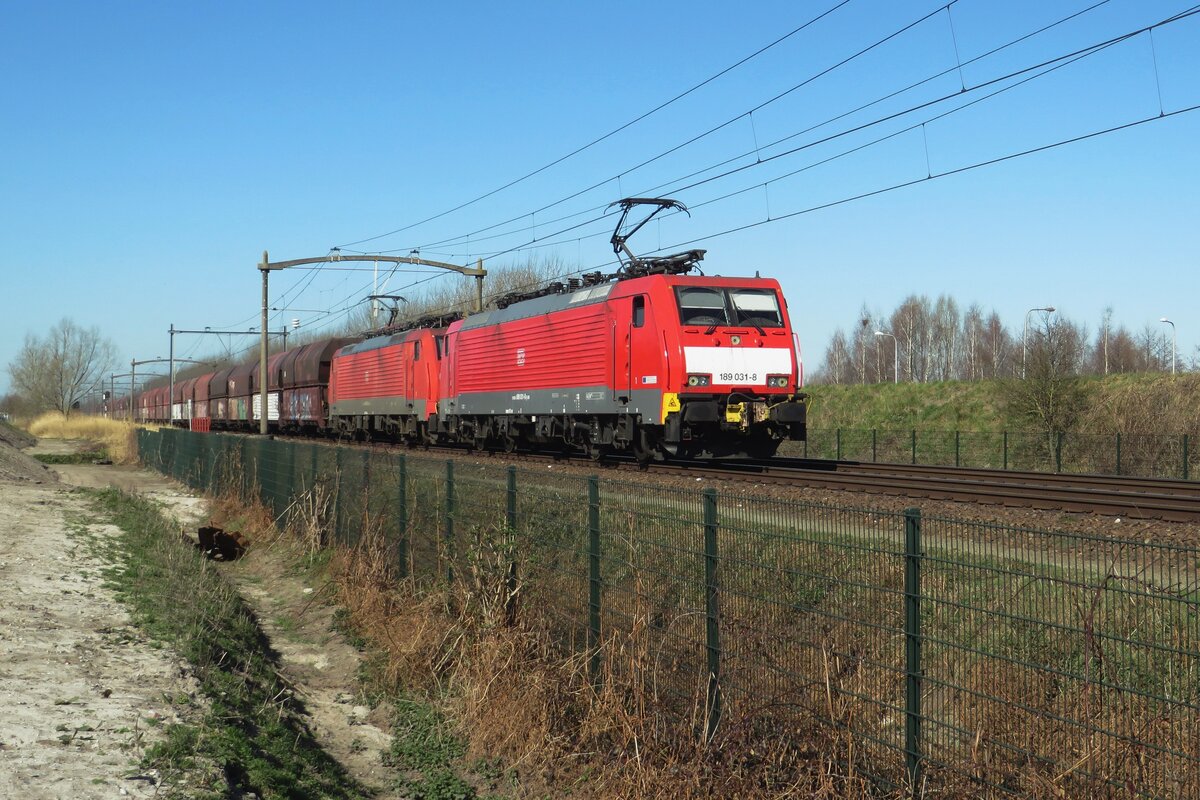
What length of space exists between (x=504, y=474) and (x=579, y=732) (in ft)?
7.69

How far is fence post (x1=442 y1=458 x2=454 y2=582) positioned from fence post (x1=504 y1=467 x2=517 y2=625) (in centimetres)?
126

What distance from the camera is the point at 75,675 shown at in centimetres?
742

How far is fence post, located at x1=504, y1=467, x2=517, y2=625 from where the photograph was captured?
27.5ft

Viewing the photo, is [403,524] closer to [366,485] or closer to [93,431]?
[366,485]

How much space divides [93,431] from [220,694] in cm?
6433

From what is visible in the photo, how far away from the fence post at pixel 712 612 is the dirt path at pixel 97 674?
2428 millimetres

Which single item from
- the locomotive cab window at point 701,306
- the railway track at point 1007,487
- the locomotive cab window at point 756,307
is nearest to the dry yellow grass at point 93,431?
the locomotive cab window at point 701,306

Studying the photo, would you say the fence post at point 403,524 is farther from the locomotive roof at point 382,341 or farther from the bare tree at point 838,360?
the bare tree at point 838,360

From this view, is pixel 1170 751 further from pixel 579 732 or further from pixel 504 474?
pixel 504 474

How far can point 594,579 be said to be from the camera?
742 cm

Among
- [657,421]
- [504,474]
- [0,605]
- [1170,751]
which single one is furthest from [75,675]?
[657,421]

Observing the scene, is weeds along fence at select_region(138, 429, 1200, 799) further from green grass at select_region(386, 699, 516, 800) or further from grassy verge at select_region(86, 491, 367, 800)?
grassy verge at select_region(86, 491, 367, 800)

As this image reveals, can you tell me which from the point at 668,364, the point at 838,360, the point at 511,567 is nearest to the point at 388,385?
the point at 668,364

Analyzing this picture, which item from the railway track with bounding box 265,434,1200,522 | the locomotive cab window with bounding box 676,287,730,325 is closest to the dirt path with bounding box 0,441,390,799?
the railway track with bounding box 265,434,1200,522
